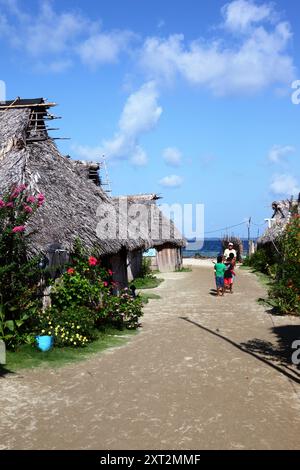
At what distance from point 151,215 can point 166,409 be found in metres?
25.3

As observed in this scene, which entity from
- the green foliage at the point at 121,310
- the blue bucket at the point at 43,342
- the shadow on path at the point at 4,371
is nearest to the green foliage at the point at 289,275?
the green foliage at the point at 121,310

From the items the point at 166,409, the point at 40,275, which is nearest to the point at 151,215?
the point at 40,275

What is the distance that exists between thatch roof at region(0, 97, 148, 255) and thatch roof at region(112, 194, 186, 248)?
46.2 feet

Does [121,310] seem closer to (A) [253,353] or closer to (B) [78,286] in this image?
(B) [78,286]

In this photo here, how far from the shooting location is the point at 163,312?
45.6ft

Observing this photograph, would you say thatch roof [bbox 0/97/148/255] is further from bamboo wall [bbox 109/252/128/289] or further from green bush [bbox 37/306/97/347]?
green bush [bbox 37/306/97/347]

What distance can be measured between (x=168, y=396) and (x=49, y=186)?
716 centimetres

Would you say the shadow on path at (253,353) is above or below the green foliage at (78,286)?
below

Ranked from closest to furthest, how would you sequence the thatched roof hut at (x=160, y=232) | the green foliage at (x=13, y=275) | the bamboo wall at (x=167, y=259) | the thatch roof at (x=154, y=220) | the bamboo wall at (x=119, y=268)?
the green foliage at (x=13, y=275)
the bamboo wall at (x=119, y=268)
the thatch roof at (x=154, y=220)
the thatched roof hut at (x=160, y=232)
the bamboo wall at (x=167, y=259)

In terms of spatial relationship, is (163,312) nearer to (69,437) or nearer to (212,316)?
(212,316)

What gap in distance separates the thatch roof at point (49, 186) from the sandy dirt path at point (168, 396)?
2975 mm

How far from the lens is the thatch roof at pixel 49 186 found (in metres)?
10.8

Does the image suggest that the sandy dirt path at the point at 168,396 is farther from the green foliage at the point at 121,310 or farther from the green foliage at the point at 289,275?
the green foliage at the point at 289,275
